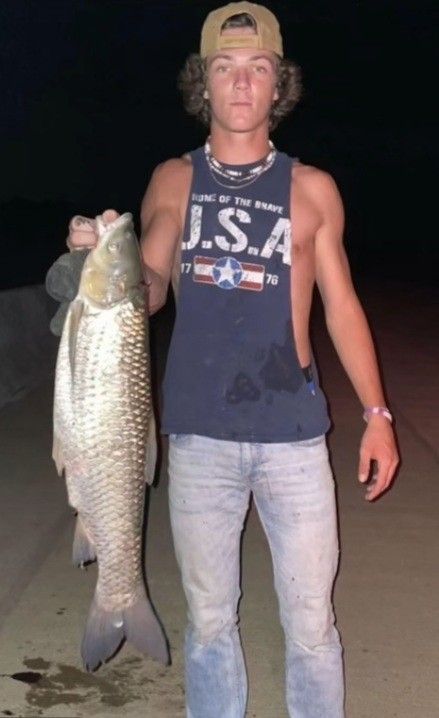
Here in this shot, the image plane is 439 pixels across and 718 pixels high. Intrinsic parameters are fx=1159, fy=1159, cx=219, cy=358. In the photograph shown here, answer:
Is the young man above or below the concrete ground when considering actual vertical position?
above

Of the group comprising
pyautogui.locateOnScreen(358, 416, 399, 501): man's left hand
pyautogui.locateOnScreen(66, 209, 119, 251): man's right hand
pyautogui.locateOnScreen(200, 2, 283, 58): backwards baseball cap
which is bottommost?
pyautogui.locateOnScreen(358, 416, 399, 501): man's left hand

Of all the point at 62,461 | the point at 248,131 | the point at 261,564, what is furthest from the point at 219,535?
the point at 261,564

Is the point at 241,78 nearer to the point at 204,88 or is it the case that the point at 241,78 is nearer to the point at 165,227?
the point at 204,88

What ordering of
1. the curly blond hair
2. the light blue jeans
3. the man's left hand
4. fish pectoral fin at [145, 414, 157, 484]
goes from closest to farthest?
fish pectoral fin at [145, 414, 157, 484] → the light blue jeans → the man's left hand → the curly blond hair

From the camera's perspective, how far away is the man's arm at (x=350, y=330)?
356cm

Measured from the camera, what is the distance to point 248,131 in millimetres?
3539

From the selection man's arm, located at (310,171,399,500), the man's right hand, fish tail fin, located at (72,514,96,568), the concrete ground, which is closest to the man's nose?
man's arm, located at (310,171,399,500)

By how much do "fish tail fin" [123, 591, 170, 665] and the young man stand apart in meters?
0.16

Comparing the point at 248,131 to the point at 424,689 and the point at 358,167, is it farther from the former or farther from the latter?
the point at 358,167

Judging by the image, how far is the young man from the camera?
3.47 metres

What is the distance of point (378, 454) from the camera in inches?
143

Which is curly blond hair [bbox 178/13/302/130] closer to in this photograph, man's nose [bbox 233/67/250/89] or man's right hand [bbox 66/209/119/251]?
man's nose [bbox 233/67/250/89]

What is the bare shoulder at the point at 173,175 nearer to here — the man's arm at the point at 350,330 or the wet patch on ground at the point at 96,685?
the man's arm at the point at 350,330

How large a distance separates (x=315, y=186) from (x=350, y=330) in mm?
471
